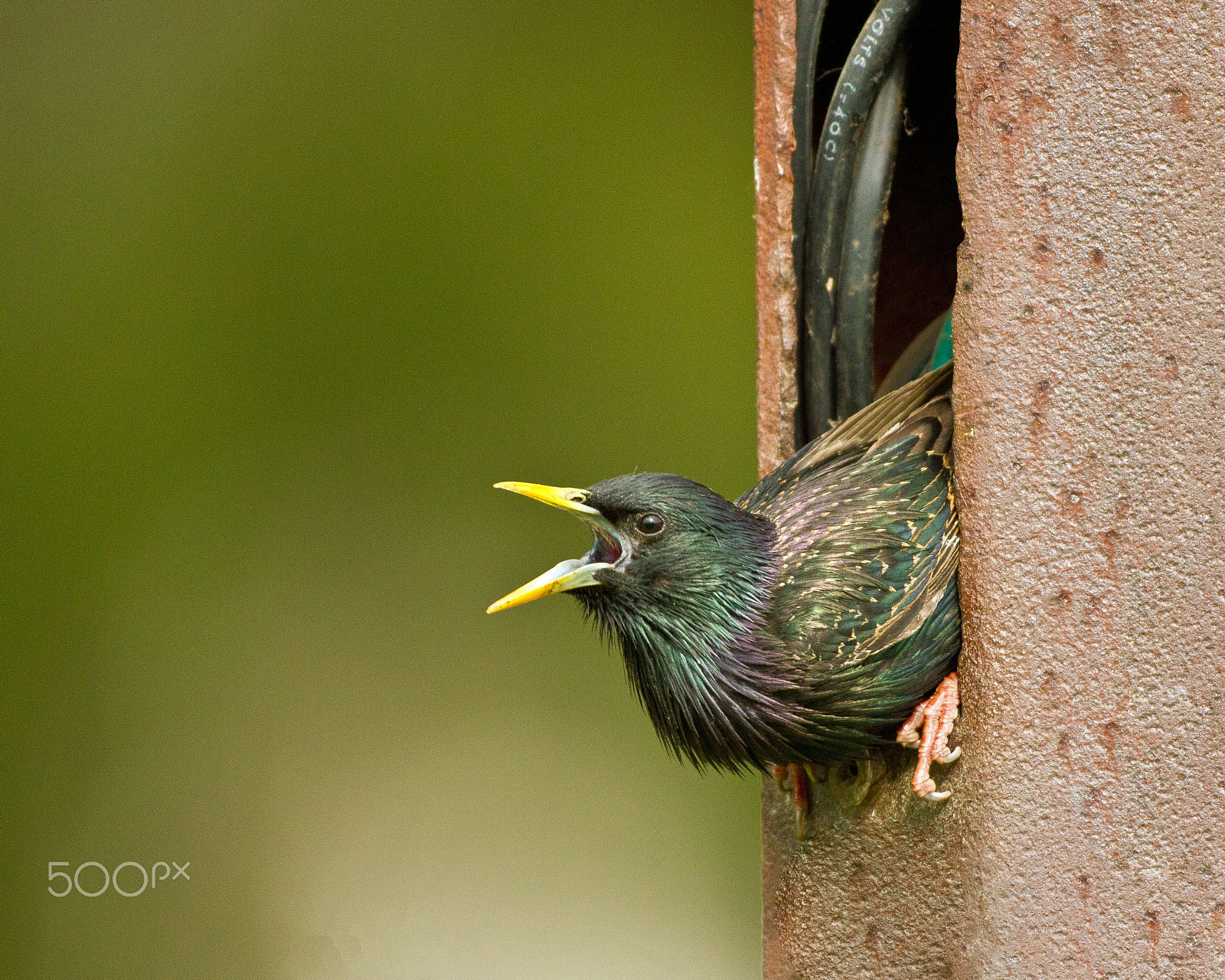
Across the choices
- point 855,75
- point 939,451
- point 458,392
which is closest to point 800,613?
point 939,451

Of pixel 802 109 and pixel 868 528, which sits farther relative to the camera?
pixel 802 109

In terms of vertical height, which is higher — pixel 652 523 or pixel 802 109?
pixel 802 109

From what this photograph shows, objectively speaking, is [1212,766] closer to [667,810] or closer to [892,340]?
[892,340]

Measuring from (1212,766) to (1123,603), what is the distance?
0.61ft

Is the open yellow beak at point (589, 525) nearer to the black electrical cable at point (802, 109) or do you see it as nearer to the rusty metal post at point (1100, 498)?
the rusty metal post at point (1100, 498)

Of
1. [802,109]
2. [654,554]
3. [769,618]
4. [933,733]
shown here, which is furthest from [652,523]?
[802,109]

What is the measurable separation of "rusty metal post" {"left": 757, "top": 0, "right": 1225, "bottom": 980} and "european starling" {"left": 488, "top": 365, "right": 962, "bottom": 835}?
0.23ft

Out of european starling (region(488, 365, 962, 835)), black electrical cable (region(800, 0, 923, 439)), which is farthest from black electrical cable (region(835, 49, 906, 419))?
european starling (region(488, 365, 962, 835))

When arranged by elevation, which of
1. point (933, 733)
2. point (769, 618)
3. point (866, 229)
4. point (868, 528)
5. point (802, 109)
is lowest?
point (933, 733)

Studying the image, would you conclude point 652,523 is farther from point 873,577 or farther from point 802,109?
point 802,109

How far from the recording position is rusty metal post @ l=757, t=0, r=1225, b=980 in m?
1.34

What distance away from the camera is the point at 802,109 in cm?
173

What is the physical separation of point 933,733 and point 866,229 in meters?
0.63

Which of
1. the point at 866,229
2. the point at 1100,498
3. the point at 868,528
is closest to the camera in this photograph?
the point at 1100,498
